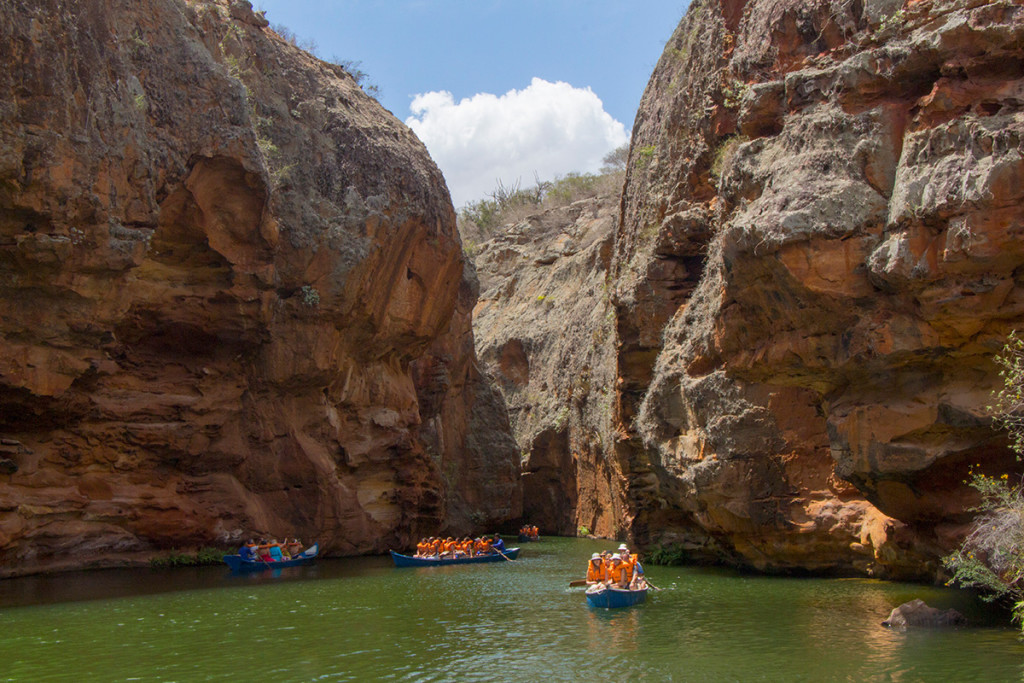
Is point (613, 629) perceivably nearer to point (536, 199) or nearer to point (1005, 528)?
point (1005, 528)

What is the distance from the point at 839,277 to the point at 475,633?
8.18 m

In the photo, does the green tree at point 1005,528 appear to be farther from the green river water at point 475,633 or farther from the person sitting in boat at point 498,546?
the person sitting in boat at point 498,546

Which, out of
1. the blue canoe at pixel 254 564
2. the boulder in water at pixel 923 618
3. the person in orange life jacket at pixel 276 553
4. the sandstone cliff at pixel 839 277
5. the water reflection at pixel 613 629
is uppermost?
the sandstone cliff at pixel 839 277

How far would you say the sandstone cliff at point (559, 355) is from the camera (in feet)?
112

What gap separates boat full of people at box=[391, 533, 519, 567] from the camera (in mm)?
25328

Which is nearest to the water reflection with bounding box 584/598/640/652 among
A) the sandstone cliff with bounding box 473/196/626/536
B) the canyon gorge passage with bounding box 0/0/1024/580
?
the canyon gorge passage with bounding box 0/0/1024/580

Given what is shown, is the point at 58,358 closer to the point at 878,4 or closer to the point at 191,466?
the point at 191,466

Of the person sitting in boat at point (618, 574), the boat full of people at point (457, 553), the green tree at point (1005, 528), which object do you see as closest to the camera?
the green tree at point (1005, 528)

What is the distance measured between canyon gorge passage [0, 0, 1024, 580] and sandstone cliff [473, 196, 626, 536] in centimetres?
79

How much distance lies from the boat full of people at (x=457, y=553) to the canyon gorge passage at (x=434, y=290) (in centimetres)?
237

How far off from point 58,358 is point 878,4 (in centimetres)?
1744

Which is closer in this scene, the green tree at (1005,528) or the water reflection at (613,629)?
the green tree at (1005,528)

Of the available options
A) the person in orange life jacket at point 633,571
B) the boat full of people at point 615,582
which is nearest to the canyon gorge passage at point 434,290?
the person in orange life jacket at point 633,571

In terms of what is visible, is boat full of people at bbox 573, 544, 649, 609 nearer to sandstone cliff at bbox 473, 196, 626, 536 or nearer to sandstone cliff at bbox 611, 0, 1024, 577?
sandstone cliff at bbox 611, 0, 1024, 577
